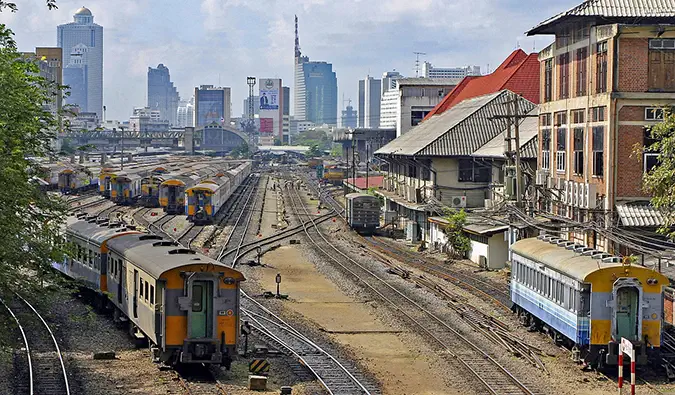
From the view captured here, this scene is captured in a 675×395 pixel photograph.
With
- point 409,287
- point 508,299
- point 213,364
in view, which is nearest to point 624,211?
point 508,299

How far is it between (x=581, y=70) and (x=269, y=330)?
55.5 feet

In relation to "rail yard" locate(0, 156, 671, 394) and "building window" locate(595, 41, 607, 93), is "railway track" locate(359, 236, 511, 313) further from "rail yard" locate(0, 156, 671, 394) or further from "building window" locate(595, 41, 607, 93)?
"building window" locate(595, 41, 607, 93)

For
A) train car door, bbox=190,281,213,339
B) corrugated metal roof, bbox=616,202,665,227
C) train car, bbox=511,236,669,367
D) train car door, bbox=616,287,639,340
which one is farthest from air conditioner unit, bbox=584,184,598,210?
train car door, bbox=190,281,213,339

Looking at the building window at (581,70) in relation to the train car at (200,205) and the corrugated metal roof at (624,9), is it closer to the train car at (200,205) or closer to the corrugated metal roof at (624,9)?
the corrugated metal roof at (624,9)

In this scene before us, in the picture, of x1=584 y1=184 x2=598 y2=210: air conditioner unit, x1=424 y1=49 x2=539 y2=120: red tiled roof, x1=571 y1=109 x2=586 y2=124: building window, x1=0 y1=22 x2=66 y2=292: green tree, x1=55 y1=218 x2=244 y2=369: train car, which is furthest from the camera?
x1=424 y1=49 x2=539 y2=120: red tiled roof

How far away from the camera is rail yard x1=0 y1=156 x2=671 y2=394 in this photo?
20.0m

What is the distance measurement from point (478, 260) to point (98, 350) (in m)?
21.7

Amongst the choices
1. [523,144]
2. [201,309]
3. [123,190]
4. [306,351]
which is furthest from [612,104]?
[123,190]

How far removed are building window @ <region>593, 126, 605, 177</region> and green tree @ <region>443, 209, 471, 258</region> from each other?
9.67 m

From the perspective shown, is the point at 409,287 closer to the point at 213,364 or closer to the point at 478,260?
the point at 478,260

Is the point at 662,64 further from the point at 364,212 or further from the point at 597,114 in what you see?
the point at 364,212

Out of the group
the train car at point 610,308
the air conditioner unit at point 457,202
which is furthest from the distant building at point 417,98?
the train car at point 610,308

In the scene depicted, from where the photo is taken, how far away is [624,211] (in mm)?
33219

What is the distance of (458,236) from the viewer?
144 ft
